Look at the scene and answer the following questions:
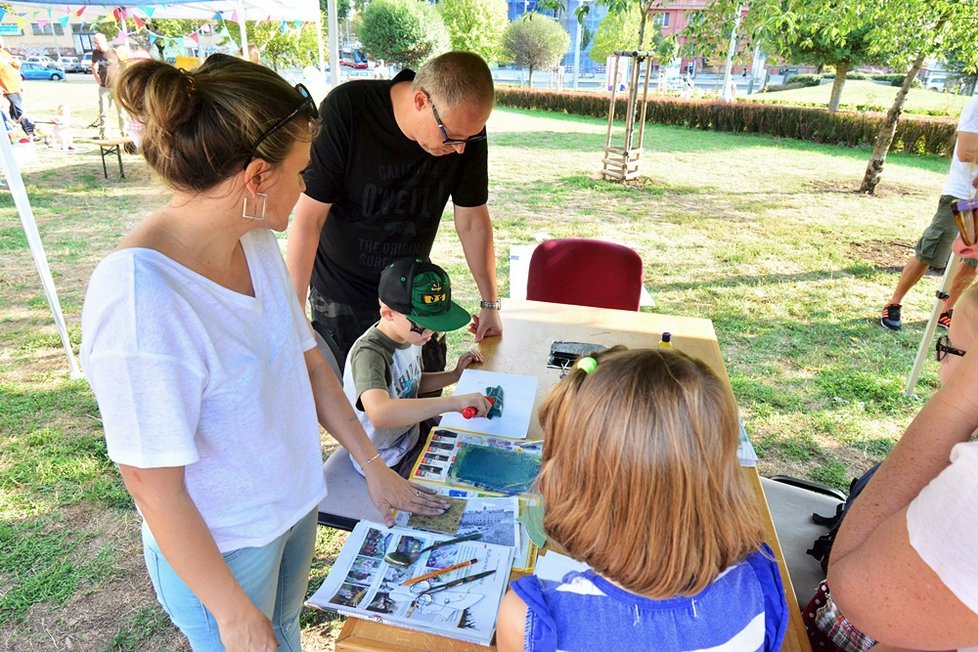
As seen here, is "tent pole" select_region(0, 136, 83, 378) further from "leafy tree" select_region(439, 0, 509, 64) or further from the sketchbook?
"leafy tree" select_region(439, 0, 509, 64)

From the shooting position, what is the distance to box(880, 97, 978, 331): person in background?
4.29 metres

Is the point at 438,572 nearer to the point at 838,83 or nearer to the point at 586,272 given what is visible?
the point at 586,272

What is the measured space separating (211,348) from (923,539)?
105cm

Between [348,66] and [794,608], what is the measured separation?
111 ft

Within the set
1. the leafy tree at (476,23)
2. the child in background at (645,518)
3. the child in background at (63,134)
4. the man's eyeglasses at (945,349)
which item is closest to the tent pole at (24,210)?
the child in background at (645,518)

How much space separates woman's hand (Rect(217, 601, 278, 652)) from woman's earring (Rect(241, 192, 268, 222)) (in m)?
0.67

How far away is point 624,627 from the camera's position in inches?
35.1

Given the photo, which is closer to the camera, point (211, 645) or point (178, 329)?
point (178, 329)

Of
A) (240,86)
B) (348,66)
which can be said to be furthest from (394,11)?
(240,86)

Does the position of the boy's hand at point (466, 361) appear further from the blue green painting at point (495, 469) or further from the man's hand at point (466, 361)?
the blue green painting at point (495, 469)

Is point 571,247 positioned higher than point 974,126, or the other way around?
point 974,126

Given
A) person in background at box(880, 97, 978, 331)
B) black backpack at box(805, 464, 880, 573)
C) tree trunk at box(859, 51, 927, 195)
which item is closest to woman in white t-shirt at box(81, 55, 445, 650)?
black backpack at box(805, 464, 880, 573)

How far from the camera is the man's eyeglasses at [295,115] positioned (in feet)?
3.11

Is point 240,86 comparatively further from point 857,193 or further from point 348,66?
point 348,66
